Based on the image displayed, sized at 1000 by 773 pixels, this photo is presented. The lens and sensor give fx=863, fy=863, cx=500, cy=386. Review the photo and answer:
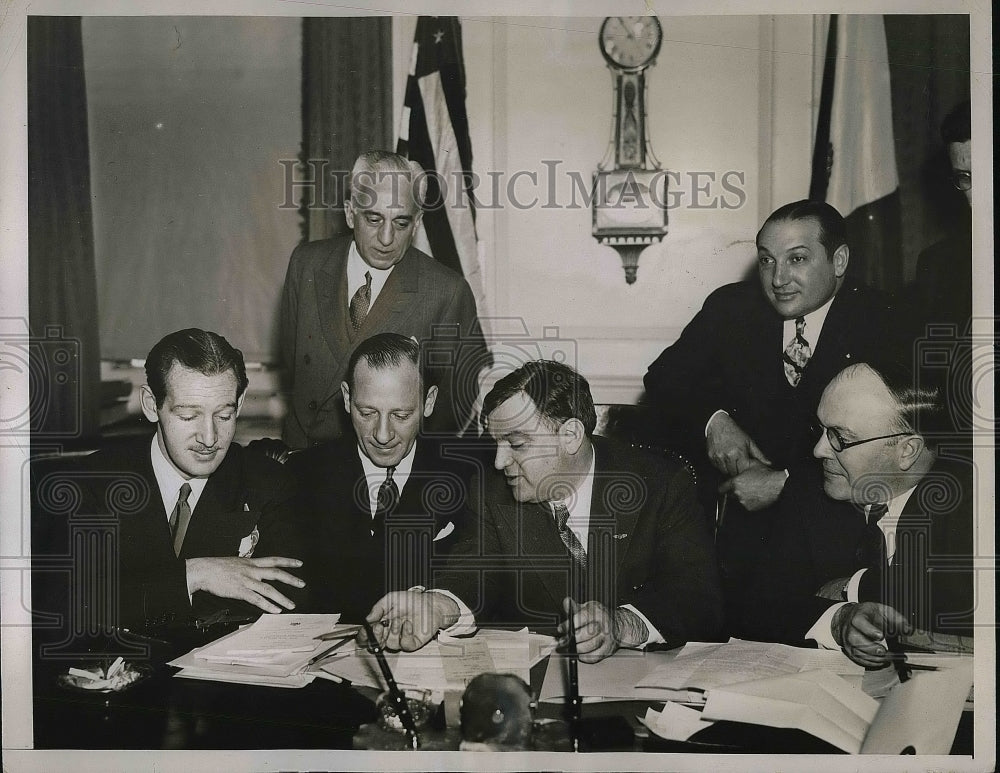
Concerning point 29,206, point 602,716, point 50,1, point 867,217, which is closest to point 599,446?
point 602,716

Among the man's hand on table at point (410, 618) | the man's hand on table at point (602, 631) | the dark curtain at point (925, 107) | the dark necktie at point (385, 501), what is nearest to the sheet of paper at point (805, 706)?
the man's hand on table at point (602, 631)

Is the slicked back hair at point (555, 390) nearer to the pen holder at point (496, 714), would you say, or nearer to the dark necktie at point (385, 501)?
the dark necktie at point (385, 501)

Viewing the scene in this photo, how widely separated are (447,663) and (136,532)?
36.8 inches

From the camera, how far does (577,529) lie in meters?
2.35

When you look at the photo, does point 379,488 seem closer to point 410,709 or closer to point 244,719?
point 410,709

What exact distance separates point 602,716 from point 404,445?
90 centimetres

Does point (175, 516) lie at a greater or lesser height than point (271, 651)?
greater

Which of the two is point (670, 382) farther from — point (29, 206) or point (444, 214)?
point (29, 206)

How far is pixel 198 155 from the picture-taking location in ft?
7.79

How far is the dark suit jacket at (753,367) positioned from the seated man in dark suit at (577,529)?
0.58 feet

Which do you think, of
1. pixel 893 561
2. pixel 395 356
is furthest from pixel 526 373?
pixel 893 561

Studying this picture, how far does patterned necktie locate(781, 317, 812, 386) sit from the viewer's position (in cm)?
233

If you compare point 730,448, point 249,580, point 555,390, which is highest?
point 555,390

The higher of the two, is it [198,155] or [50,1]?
[50,1]
